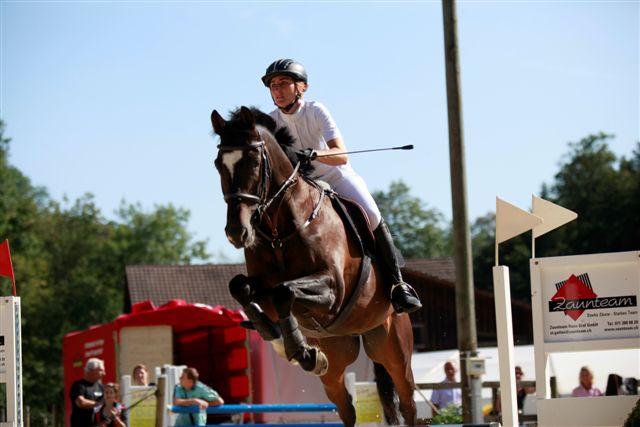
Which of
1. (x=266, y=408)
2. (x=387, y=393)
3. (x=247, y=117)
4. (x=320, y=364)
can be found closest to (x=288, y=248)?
(x=320, y=364)

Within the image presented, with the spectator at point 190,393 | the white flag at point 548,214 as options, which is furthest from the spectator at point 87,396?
the white flag at point 548,214

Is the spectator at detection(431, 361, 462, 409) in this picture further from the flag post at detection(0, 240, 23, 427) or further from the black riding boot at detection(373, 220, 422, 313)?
the flag post at detection(0, 240, 23, 427)

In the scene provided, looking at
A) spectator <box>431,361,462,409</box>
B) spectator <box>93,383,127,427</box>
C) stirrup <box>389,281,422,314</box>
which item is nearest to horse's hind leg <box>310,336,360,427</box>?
stirrup <box>389,281,422,314</box>

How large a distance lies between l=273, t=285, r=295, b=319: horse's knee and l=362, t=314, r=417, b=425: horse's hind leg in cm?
189

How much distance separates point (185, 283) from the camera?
41.5m

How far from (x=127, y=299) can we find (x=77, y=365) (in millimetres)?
25001

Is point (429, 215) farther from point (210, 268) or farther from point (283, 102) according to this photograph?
point (283, 102)

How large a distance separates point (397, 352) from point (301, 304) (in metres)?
2.01

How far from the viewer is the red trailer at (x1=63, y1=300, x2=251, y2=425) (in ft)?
53.2

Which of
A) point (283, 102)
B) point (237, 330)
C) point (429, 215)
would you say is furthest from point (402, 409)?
point (429, 215)

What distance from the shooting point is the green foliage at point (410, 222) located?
271ft

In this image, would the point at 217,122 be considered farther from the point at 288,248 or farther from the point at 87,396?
the point at 87,396

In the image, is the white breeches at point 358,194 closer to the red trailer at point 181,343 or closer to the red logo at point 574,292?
the red logo at point 574,292

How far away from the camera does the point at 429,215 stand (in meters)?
84.3
